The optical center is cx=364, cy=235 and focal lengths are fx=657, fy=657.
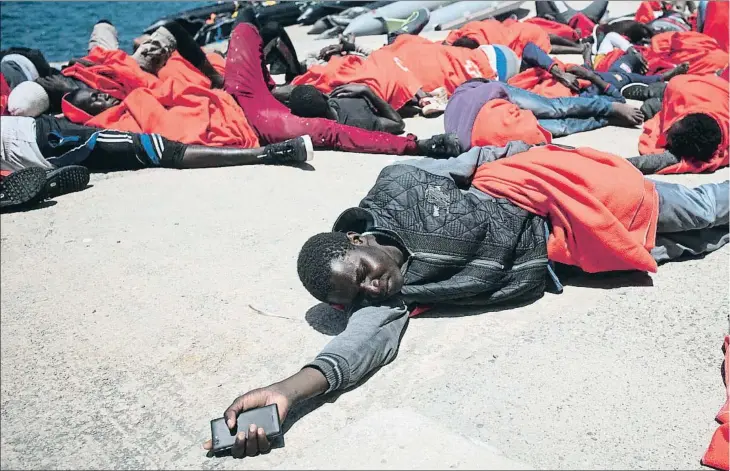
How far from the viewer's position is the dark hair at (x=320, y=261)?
7.19 ft

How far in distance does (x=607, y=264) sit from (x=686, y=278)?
0.39m

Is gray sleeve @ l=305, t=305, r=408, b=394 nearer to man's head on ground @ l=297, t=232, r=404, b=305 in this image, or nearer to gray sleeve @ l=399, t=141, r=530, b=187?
man's head on ground @ l=297, t=232, r=404, b=305

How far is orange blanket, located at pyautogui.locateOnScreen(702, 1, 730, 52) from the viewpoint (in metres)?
6.13

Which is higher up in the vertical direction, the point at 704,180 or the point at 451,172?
the point at 451,172

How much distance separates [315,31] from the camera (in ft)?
29.0

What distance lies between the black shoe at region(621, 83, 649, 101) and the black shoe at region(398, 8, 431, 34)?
3143 mm

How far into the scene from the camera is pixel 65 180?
3.55m

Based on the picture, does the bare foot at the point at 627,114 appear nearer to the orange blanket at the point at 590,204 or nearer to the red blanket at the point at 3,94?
the orange blanket at the point at 590,204

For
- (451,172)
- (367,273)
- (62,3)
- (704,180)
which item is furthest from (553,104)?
(62,3)

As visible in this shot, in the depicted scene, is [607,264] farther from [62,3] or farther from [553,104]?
[62,3]

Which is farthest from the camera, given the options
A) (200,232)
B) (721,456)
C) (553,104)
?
(553,104)

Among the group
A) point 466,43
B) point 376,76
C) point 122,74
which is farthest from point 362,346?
point 466,43

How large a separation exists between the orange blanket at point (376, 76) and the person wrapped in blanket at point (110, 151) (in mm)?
1096

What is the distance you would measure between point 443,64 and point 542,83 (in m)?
0.77
